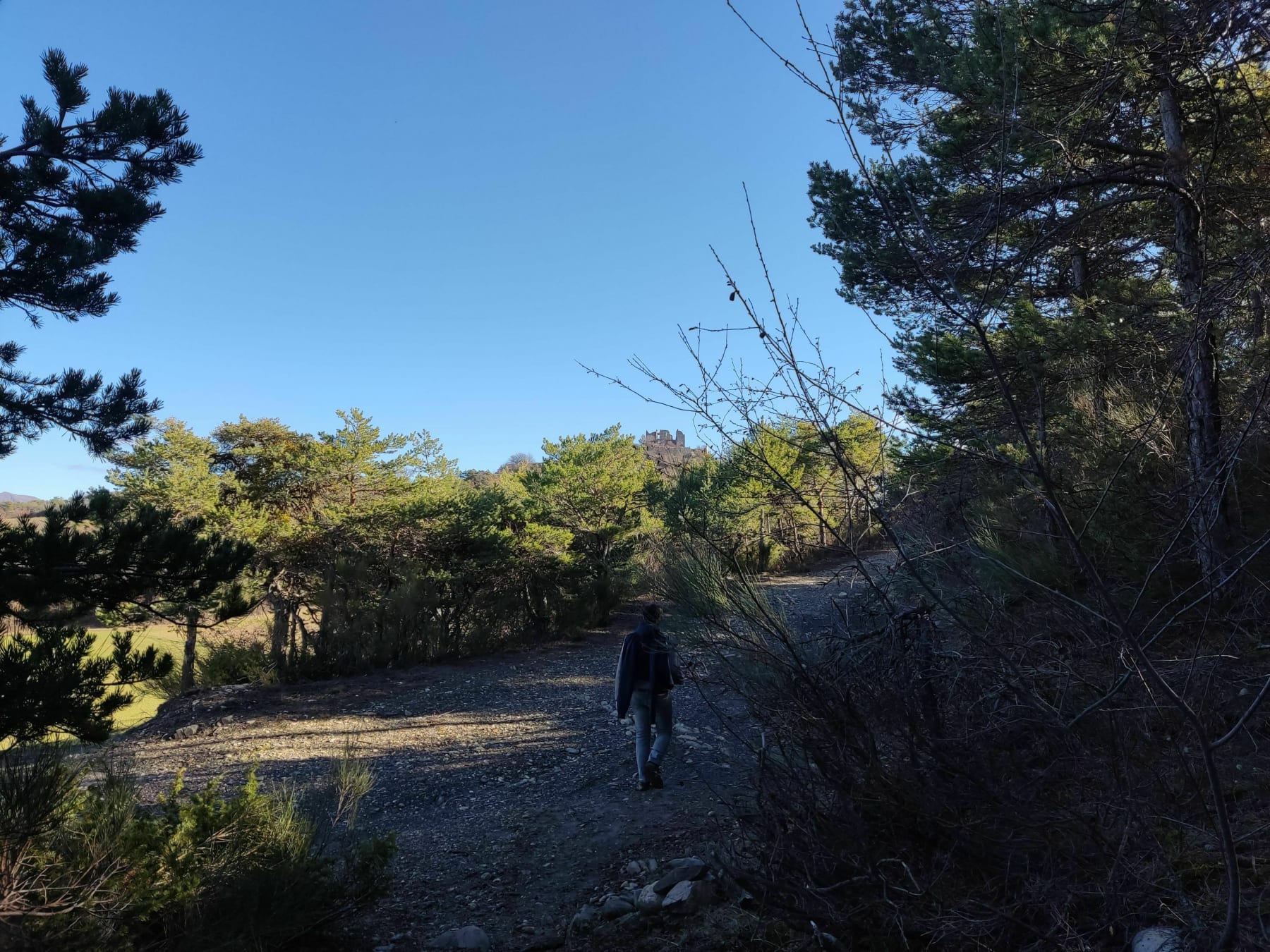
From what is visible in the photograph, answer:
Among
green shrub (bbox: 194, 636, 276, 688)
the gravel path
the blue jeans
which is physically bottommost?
the gravel path

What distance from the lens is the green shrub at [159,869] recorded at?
106 inches

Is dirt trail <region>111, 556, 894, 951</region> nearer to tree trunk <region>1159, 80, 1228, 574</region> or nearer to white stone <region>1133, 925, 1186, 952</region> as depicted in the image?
white stone <region>1133, 925, 1186, 952</region>

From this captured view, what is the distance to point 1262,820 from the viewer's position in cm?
220

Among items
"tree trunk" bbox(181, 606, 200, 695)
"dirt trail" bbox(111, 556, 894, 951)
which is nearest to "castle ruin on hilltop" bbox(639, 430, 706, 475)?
"dirt trail" bbox(111, 556, 894, 951)

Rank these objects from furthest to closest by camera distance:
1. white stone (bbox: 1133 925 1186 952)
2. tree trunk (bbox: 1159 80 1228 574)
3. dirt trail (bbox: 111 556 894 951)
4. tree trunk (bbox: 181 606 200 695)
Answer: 1. tree trunk (bbox: 181 606 200 695)
2. tree trunk (bbox: 1159 80 1228 574)
3. dirt trail (bbox: 111 556 894 951)
4. white stone (bbox: 1133 925 1186 952)

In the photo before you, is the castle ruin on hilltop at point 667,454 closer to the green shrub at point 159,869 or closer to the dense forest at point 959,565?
the dense forest at point 959,565

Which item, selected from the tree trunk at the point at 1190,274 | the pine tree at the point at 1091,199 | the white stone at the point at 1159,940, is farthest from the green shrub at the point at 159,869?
the tree trunk at the point at 1190,274

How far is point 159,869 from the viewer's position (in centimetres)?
300

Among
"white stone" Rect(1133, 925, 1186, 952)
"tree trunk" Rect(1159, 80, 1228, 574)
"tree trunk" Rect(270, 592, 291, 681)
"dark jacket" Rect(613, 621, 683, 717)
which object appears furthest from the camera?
"tree trunk" Rect(270, 592, 291, 681)

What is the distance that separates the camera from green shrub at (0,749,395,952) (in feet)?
8.86

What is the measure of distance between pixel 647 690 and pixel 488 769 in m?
2.14

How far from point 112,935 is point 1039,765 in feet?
11.7

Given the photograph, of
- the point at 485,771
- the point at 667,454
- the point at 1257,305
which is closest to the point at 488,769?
the point at 485,771

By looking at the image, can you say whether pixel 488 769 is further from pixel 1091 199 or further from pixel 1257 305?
pixel 1091 199
